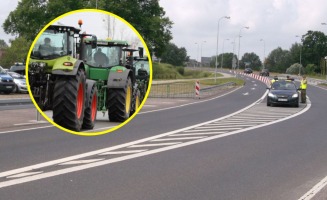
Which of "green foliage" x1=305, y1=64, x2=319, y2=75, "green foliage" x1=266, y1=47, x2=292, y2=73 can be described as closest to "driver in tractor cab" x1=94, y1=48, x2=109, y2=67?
"green foliage" x1=305, y1=64, x2=319, y2=75

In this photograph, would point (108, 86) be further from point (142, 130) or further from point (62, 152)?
point (142, 130)

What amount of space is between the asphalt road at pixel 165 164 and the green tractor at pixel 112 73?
2.51 m

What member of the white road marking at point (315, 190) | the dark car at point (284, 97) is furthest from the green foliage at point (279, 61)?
the white road marking at point (315, 190)

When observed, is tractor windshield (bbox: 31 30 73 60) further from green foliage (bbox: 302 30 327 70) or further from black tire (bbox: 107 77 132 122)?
green foliage (bbox: 302 30 327 70)

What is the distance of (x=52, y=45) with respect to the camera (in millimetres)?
1489

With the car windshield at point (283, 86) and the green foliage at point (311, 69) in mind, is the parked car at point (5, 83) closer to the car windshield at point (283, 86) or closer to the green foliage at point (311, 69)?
the car windshield at point (283, 86)

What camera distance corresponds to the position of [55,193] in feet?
24.8

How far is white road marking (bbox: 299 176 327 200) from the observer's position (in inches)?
306

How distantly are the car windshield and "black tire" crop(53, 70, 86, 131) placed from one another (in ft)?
108

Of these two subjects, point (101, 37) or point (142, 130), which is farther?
point (142, 130)

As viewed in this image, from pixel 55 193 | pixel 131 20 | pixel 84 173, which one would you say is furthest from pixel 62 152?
pixel 131 20

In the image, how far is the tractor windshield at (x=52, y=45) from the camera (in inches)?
57.2

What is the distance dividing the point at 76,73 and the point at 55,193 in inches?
253

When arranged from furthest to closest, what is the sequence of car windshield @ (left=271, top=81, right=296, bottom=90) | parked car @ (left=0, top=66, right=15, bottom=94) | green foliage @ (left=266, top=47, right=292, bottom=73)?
1. green foliage @ (left=266, top=47, right=292, bottom=73)
2. parked car @ (left=0, top=66, right=15, bottom=94)
3. car windshield @ (left=271, top=81, right=296, bottom=90)
